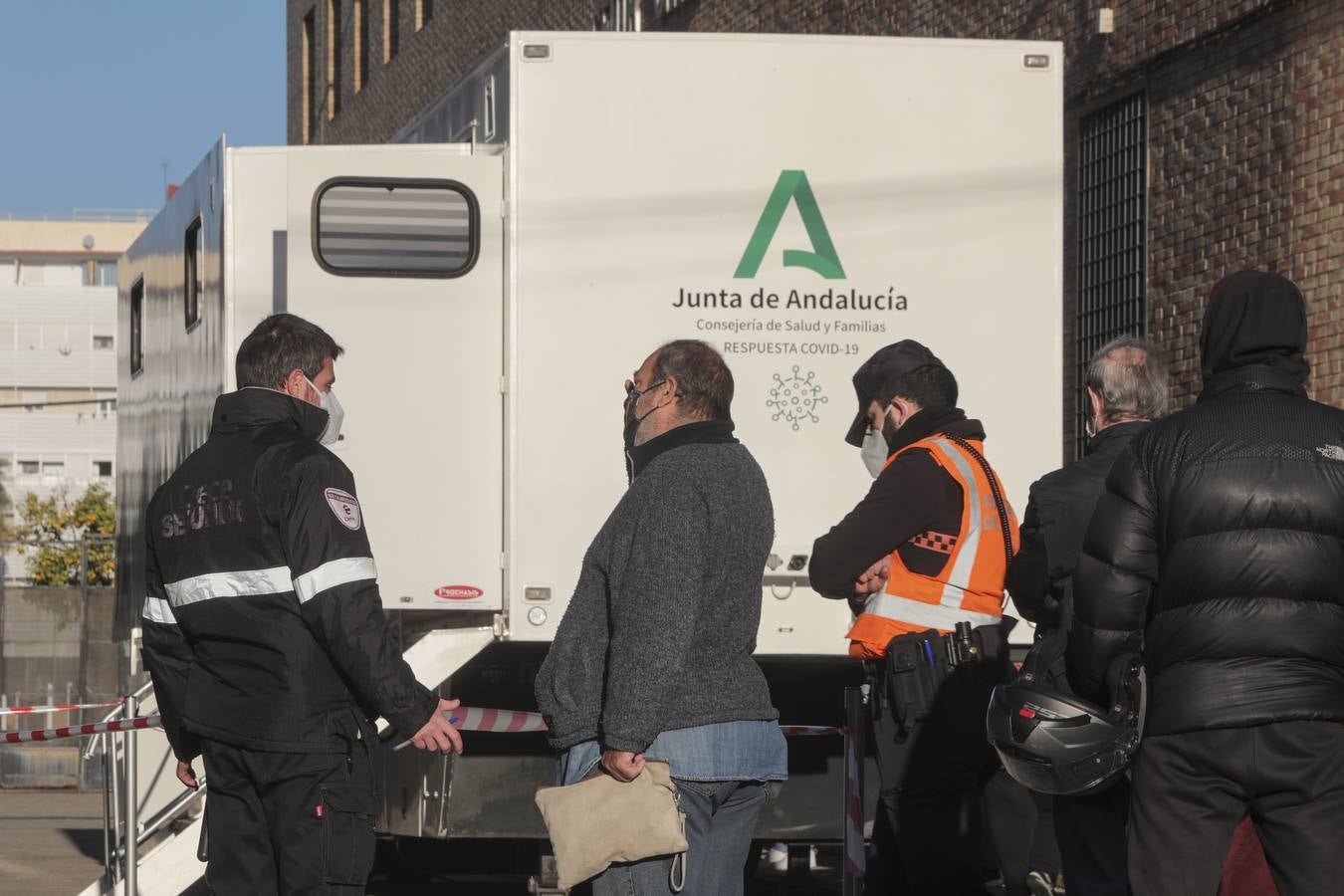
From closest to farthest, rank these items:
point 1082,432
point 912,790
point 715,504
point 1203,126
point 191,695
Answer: point 715,504 < point 191,695 < point 912,790 < point 1203,126 < point 1082,432

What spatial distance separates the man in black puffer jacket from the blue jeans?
945 mm

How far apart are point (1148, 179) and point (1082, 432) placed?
1.67 metres

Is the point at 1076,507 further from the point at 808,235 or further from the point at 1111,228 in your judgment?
the point at 1111,228

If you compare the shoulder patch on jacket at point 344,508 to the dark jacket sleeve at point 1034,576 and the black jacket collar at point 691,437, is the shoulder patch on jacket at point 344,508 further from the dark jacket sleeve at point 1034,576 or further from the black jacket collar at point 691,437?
the dark jacket sleeve at point 1034,576

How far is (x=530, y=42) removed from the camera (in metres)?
6.97

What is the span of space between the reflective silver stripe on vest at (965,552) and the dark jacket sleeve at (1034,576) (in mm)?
155

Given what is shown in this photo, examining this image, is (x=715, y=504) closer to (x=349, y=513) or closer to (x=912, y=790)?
(x=349, y=513)

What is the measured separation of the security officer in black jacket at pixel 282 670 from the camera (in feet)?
15.6

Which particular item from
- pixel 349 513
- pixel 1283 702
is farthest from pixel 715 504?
pixel 1283 702

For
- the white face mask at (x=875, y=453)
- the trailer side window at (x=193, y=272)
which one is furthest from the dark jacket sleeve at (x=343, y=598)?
the trailer side window at (x=193, y=272)

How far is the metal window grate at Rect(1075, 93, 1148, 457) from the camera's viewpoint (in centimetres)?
1212

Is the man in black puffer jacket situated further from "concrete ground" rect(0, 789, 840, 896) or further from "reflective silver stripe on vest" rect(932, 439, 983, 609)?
"concrete ground" rect(0, 789, 840, 896)

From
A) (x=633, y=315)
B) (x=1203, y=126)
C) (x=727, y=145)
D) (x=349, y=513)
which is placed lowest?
(x=349, y=513)

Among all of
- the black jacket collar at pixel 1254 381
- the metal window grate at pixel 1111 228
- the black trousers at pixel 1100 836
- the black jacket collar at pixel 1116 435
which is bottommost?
the black trousers at pixel 1100 836
